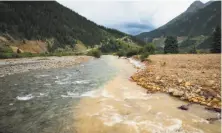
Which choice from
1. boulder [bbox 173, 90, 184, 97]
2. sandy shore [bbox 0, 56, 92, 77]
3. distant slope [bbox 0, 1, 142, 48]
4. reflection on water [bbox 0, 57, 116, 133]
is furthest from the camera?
distant slope [bbox 0, 1, 142, 48]

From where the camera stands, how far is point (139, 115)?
40.2ft

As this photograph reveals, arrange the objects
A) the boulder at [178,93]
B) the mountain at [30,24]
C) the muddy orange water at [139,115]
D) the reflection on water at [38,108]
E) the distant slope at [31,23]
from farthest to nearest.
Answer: the distant slope at [31,23] < the mountain at [30,24] < the boulder at [178,93] < the reflection on water at [38,108] < the muddy orange water at [139,115]

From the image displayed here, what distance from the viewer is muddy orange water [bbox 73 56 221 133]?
10337 mm

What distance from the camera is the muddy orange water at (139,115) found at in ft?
33.9

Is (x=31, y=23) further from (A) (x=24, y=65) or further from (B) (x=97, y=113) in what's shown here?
(B) (x=97, y=113)

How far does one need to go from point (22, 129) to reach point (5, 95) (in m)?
8.08

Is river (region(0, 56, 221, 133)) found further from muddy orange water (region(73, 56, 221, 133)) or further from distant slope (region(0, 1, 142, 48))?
distant slope (region(0, 1, 142, 48))

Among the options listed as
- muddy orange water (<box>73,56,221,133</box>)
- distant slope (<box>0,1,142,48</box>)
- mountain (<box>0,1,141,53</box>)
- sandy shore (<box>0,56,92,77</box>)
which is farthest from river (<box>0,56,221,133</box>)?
distant slope (<box>0,1,142,48</box>)

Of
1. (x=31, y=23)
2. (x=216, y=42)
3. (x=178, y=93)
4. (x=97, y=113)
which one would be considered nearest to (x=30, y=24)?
(x=31, y=23)

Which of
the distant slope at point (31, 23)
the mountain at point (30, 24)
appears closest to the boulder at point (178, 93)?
the mountain at point (30, 24)

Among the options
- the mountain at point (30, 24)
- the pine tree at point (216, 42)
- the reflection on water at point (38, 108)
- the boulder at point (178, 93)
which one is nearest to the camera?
the reflection on water at point (38, 108)

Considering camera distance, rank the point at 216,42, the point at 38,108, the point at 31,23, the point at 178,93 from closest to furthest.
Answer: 1. the point at 38,108
2. the point at 178,93
3. the point at 216,42
4. the point at 31,23

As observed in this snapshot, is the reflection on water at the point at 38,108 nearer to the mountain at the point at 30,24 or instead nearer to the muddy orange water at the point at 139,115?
the muddy orange water at the point at 139,115

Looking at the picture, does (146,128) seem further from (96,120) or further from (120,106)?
(120,106)
